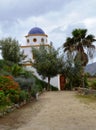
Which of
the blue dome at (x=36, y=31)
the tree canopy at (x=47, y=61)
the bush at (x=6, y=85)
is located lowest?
the bush at (x=6, y=85)

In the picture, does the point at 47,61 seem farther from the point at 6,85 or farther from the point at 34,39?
the point at 6,85

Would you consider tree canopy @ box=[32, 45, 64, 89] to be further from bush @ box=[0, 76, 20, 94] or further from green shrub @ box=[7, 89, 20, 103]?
green shrub @ box=[7, 89, 20, 103]

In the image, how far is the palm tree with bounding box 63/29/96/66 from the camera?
137 feet

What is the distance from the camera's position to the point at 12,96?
19.9 metres

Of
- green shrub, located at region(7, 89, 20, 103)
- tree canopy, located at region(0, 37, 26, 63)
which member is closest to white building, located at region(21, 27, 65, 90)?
tree canopy, located at region(0, 37, 26, 63)

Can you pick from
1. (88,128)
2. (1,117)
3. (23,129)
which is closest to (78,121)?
(88,128)

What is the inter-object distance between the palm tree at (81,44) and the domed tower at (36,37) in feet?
37.5

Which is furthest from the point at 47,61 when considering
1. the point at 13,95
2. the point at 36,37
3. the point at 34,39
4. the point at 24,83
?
the point at 13,95

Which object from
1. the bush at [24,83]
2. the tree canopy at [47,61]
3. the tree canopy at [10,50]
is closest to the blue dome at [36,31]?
the tree canopy at [10,50]

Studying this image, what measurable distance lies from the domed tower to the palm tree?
11.4 metres

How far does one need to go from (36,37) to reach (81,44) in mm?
13080

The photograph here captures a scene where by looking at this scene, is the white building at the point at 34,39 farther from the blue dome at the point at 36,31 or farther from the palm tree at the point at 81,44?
the palm tree at the point at 81,44

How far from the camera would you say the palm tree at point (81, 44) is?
1642 inches

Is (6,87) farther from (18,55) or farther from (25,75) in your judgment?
(18,55)
